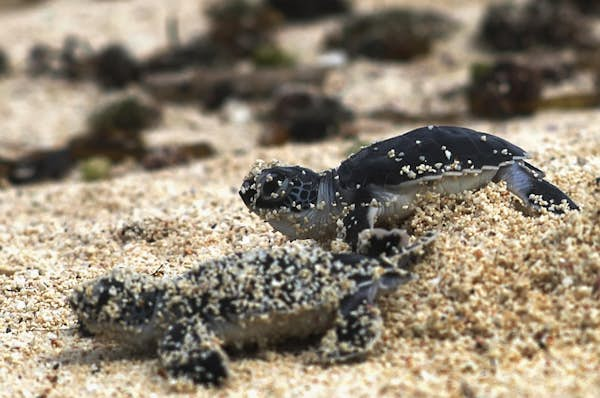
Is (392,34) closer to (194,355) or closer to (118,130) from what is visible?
(118,130)

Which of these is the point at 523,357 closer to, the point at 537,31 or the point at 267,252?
the point at 267,252

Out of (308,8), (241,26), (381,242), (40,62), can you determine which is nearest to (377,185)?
(381,242)

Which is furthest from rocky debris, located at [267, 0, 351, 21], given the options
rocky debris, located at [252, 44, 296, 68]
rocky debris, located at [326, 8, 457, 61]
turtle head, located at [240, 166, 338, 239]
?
turtle head, located at [240, 166, 338, 239]

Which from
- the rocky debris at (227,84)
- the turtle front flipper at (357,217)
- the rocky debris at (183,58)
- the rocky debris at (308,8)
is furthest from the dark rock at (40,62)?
the turtle front flipper at (357,217)

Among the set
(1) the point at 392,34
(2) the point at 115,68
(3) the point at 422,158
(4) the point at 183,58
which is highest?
(1) the point at 392,34

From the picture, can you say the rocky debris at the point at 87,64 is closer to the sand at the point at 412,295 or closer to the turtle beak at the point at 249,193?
the sand at the point at 412,295
